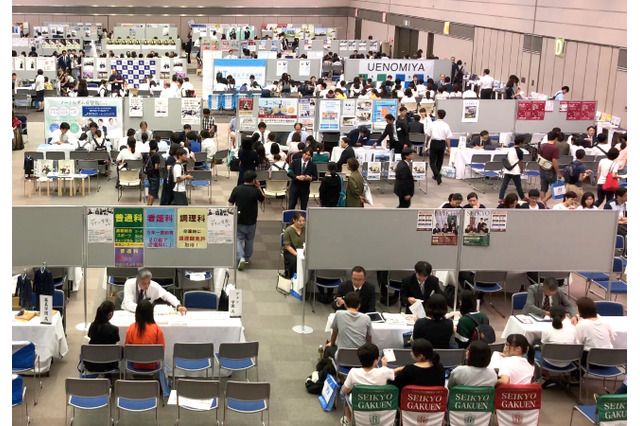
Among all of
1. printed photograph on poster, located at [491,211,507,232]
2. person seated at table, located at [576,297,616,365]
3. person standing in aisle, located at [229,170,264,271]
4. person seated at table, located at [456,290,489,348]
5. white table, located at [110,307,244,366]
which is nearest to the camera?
person seated at table, located at [456,290,489,348]

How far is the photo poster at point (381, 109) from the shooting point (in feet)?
66.6

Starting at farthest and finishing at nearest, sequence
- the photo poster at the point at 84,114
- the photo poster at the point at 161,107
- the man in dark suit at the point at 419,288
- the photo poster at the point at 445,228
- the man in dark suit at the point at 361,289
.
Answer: the photo poster at the point at 161,107, the photo poster at the point at 84,114, the photo poster at the point at 445,228, the man in dark suit at the point at 419,288, the man in dark suit at the point at 361,289

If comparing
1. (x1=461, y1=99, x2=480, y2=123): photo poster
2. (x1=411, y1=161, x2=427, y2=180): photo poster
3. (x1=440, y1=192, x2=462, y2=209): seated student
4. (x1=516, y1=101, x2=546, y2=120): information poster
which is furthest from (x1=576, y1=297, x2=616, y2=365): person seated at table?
(x1=516, y1=101, x2=546, y2=120): information poster

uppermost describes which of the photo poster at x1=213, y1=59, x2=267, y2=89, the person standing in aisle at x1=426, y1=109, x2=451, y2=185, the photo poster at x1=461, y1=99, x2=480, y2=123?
the photo poster at x1=213, y1=59, x2=267, y2=89

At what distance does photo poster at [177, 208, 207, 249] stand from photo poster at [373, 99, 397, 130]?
34.9ft

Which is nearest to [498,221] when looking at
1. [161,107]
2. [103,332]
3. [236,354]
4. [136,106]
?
[236,354]

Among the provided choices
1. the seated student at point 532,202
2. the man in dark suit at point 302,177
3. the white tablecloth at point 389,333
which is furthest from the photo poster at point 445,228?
the man in dark suit at point 302,177

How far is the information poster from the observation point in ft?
69.3

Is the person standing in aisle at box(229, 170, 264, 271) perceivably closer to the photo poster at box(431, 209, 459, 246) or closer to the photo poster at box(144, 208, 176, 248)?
the photo poster at box(144, 208, 176, 248)

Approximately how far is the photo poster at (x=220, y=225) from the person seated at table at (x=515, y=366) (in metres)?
4.07

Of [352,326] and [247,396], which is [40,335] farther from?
[352,326]

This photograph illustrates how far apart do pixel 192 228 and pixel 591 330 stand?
16.6 feet

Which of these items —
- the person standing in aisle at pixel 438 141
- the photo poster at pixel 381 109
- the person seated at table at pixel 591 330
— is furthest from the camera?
the photo poster at pixel 381 109

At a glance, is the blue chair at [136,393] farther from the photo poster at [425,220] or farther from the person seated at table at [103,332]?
the photo poster at [425,220]
